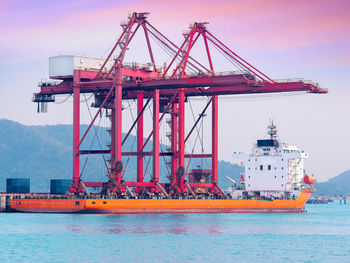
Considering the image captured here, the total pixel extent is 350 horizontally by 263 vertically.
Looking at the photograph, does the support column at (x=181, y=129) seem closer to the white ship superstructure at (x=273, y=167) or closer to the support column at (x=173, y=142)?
the support column at (x=173, y=142)

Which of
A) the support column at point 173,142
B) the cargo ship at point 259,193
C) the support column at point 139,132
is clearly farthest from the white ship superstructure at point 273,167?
the support column at point 139,132

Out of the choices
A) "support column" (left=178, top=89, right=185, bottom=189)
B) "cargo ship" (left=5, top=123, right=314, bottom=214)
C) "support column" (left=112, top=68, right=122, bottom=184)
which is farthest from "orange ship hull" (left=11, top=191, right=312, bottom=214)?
"support column" (left=178, top=89, right=185, bottom=189)

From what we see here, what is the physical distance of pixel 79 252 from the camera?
154 feet

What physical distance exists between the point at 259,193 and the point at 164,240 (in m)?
45.6

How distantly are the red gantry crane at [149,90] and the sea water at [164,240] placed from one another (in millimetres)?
10679

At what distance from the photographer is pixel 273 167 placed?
9588 centimetres

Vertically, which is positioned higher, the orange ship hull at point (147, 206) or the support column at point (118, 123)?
the support column at point (118, 123)

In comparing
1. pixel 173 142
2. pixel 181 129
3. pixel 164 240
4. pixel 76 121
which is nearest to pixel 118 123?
pixel 76 121

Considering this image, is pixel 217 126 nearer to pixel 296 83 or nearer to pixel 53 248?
pixel 296 83

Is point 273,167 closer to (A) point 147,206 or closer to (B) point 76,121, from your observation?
(A) point 147,206

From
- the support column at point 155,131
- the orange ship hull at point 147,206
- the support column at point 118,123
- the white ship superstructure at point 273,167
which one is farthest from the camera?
the white ship superstructure at point 273,167

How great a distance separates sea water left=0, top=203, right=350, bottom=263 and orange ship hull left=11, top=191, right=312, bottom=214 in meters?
3.43

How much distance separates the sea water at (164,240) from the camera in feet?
151

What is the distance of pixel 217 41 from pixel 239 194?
2029 cm
